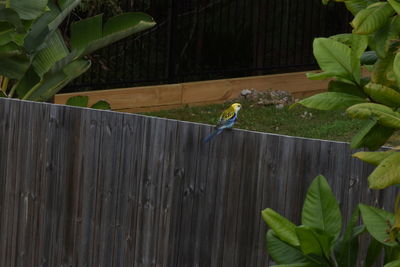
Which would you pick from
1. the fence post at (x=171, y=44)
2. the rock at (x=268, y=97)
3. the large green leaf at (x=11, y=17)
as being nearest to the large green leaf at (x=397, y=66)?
the large green leaf at (x=11, y=17)

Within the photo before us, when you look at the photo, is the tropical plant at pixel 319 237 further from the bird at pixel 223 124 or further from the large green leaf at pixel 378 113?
the bird at pixel 223 124

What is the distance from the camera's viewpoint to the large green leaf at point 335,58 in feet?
9.77

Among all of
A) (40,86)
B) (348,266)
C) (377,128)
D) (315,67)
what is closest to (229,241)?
(348,266)

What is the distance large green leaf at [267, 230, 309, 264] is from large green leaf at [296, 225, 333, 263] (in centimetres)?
11

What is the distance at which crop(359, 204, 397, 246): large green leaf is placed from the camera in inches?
118

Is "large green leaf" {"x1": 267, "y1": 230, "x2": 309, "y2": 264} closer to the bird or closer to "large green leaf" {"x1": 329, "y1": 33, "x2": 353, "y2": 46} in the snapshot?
"large green leaf" {"x1": 329, "y1": 33, "x2": 353, "y2": 46}

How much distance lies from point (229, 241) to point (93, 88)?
24.5ft

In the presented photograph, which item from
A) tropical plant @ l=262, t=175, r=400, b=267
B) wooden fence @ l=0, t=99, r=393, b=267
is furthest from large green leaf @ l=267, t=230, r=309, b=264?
wooden fence @ l=0, t=99, r=393, b=267

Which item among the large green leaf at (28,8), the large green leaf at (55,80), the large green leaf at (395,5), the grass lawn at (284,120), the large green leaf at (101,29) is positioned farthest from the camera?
the grass lawn at (284,120)

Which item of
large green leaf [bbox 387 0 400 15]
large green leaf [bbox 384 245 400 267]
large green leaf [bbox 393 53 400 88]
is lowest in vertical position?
large green leaf [bbox 384 245 400 267]

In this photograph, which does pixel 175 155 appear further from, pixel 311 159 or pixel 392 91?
pixel 392 91

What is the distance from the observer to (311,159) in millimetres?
4781

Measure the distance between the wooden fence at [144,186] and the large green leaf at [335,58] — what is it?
1601mm

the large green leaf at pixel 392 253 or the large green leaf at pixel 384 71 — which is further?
the large green leaf at pixel 392 253
